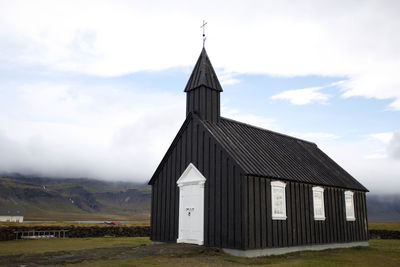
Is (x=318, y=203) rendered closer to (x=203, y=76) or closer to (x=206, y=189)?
(x=206, y=189)

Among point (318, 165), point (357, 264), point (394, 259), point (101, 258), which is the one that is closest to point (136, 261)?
point (101, 258)

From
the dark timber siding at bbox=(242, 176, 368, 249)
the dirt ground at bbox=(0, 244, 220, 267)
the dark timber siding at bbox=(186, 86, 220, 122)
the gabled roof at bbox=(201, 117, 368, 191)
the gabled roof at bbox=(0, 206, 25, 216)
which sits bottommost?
the gabled roof at bbox=(0, 206, 25, 216)

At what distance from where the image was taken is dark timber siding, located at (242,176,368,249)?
18000 millimetres

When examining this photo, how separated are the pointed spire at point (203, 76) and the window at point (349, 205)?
12847 millimetres

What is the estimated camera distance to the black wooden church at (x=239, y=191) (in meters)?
18.2

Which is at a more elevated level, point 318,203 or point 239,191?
point 239,191

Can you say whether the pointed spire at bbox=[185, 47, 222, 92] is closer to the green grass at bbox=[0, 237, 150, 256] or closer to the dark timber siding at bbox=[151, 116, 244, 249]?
the dark timber siding at bbox=[151, 116, 244, 249]

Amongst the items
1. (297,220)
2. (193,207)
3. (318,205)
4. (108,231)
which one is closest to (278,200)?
(297,220)

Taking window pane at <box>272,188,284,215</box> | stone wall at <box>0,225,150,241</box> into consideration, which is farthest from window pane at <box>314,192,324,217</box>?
stone wall at <box>0,225,150,241</box>

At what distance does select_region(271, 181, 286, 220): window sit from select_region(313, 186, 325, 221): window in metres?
3.70

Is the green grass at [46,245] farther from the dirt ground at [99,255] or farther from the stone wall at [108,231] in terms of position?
the dirt ground at [99,255]

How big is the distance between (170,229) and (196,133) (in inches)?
245

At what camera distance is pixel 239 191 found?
17.9m

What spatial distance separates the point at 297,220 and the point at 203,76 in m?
10.6
